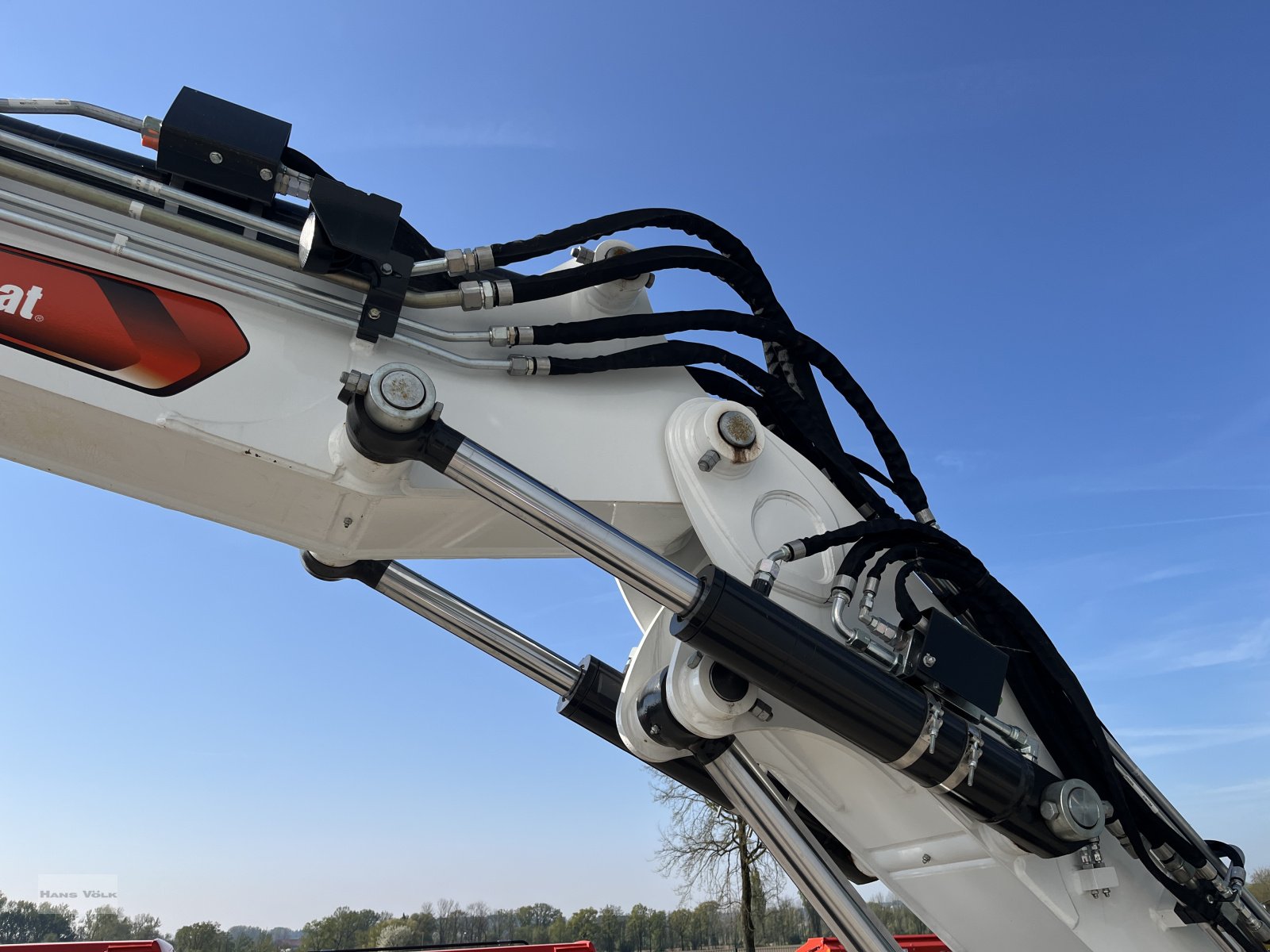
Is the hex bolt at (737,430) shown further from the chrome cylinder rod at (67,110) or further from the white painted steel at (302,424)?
the chrome cylinder rod at (67,110)

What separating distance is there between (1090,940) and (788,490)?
1364 millimetres

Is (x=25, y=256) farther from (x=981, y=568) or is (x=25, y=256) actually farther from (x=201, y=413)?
(x=981, y=568)

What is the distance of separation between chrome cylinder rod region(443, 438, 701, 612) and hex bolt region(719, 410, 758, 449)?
1.68 feet

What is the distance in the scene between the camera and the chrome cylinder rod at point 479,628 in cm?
298

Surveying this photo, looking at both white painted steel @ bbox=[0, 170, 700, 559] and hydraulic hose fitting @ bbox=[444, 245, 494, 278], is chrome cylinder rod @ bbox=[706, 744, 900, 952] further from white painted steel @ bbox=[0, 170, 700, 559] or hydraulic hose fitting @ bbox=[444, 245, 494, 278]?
hydraulic hose fitting @ bbox=[444, 245, 494, 278]

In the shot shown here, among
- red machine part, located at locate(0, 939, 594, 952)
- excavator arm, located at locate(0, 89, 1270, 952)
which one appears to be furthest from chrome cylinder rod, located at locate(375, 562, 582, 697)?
red machine part, located at locate(0, 939, 594, 952)

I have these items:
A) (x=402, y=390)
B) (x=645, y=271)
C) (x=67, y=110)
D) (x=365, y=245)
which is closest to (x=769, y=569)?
(x=645, y=271)

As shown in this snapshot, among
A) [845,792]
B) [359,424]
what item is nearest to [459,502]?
[359,424]

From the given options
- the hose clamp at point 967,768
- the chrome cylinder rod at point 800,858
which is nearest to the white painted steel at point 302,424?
the chrome cylinder rod at point 800,858

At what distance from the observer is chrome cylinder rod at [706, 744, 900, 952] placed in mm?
2426

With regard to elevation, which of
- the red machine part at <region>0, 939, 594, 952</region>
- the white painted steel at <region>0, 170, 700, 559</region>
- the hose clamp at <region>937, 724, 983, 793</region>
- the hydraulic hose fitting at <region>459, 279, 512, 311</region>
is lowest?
the red machine part at <region>0, 939, 594, 952</region>

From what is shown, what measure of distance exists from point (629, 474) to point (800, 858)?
3.56 ft

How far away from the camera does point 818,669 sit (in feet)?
7.43

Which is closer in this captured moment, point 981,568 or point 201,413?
point 201,413
